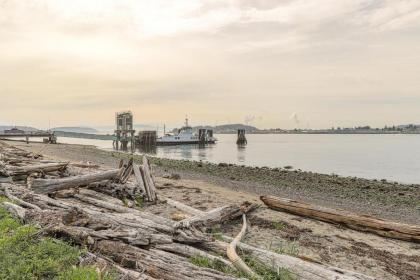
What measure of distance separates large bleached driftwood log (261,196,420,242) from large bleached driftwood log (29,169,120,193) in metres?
5.78

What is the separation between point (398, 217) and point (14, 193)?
14.5 m

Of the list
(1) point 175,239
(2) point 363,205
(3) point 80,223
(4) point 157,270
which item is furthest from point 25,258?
(2) point 363,205

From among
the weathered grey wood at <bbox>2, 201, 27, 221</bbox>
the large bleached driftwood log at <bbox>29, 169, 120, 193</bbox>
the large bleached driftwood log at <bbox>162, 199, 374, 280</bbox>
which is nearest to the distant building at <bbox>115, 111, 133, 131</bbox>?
the large bleached driftwood log at <bbox>29, 169, 120, 193</bbox>

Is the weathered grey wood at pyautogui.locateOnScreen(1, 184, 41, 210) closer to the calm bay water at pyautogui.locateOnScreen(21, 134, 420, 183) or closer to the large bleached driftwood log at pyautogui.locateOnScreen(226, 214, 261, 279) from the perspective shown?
the large bleached driftwood log at pyautogui.locateOnScreen(226, 214, 261, 279)

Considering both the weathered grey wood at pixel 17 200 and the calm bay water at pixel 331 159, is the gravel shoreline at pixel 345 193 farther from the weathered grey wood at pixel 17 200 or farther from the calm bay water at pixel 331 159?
the weathered grey wood at pixel 17 200

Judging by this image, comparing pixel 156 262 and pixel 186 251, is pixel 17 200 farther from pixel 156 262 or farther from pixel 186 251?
pixel 156 262

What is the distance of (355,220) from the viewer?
11.0m

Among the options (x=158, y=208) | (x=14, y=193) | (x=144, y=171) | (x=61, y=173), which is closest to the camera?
(x=14, y=193)

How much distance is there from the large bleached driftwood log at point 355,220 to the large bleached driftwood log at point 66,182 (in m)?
5.78

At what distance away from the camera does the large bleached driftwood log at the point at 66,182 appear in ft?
40.1

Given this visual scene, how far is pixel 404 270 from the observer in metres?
7.99

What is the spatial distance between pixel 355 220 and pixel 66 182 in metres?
9.01

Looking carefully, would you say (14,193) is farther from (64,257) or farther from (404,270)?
(404,270)

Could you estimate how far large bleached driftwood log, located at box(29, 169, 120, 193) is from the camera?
12219 mm
